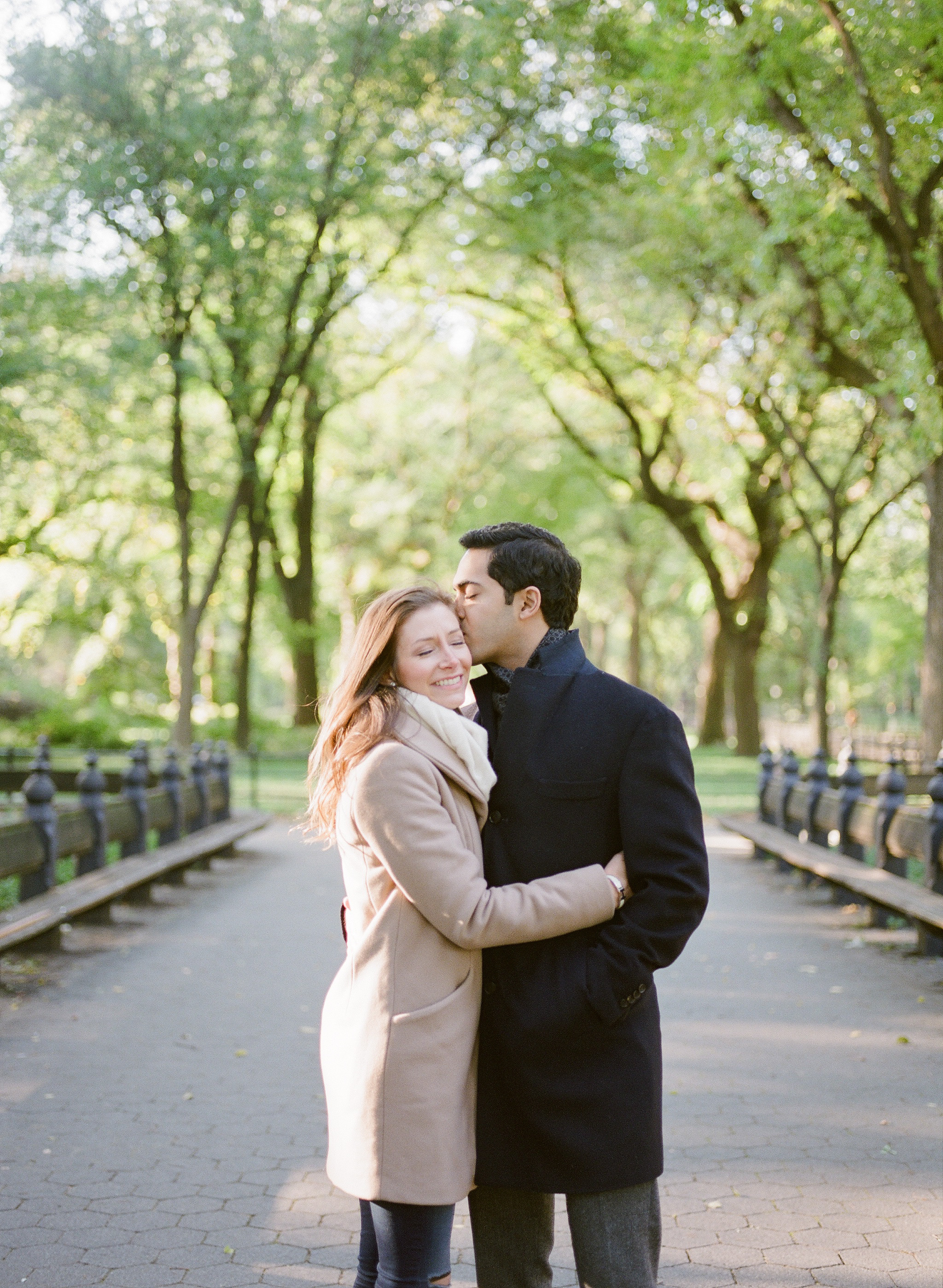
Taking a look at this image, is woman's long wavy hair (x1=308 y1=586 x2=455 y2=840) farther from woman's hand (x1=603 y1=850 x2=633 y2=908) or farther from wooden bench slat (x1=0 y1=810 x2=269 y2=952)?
wooden bench slat (x1=0 y1=810 x2=269 y2=952)

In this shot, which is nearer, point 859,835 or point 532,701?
point 532,701

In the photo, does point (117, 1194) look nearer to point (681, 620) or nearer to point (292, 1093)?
point (292, 1093)

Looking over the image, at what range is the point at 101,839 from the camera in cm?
1045

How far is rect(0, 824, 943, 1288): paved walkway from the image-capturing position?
4145 millimetres

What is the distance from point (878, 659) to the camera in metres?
56.7

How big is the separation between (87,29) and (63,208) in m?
2.30

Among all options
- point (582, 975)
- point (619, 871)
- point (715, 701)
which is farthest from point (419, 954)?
point (715, 701)

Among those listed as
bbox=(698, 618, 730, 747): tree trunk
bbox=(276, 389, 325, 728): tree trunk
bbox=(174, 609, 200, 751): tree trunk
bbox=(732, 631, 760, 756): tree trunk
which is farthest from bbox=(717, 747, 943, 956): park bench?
bbox=(698, 618, 730, 747): tree trunk

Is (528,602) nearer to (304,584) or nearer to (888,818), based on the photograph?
(888,818)

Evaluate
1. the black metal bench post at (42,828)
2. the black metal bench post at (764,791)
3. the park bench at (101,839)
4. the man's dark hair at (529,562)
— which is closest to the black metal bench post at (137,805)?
the park bench at (101,839)

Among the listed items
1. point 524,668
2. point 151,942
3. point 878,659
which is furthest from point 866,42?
point 878,659

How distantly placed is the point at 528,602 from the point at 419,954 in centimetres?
77

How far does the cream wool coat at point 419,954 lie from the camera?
2.56m

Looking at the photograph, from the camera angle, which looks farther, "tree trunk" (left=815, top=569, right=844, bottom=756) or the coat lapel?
"tree trunk" (left=815, top=569, right=844, bottom=756)
